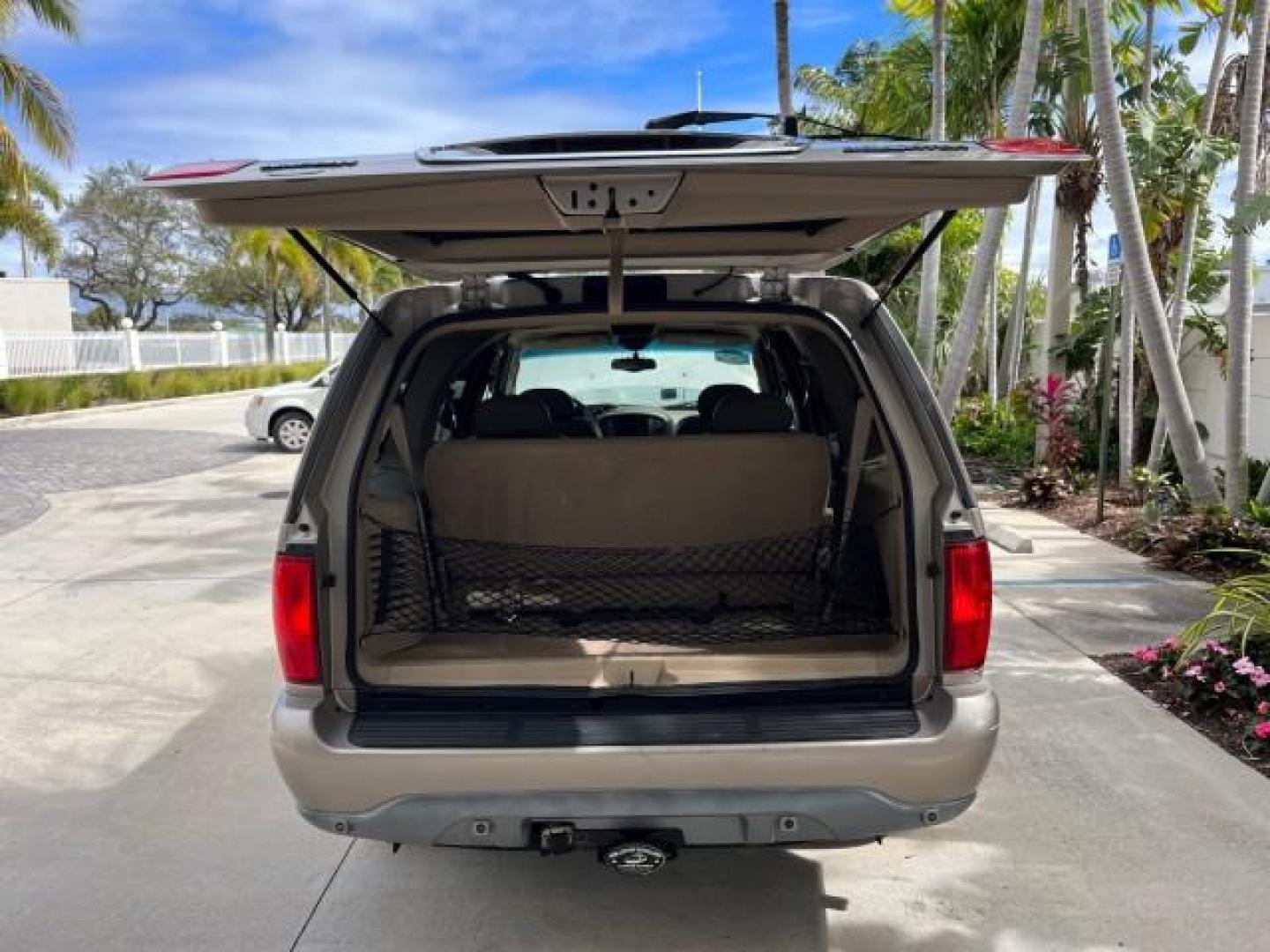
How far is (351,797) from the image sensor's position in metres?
2.60

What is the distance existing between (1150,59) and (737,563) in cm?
899

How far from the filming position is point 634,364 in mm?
4992

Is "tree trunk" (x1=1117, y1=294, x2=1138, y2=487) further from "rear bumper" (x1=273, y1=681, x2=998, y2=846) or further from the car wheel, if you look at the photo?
the car wheel

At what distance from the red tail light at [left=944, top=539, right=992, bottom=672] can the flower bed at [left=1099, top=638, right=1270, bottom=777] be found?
2159 mm

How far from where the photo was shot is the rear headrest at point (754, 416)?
13.0ft

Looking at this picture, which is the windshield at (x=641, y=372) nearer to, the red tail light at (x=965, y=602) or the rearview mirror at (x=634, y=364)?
the rearview mirror at (x=634, y=364)

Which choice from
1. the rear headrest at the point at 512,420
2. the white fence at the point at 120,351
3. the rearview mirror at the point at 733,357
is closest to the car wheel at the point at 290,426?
the white fence at the point at 120,351

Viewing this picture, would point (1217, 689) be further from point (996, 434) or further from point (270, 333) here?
point (270, 333)

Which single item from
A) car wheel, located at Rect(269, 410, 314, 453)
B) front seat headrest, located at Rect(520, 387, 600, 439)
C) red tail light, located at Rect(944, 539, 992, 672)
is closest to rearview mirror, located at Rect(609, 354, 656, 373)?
front seat headrest, located at Rect(520, 387, 600, 439)

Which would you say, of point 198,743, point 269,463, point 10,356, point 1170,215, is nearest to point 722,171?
point 198,743

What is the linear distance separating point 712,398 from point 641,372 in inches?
34.8

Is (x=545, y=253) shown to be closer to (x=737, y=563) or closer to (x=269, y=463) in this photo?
(x=737, y=563)

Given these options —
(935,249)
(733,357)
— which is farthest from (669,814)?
(935,249)

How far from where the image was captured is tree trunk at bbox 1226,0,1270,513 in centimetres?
616
